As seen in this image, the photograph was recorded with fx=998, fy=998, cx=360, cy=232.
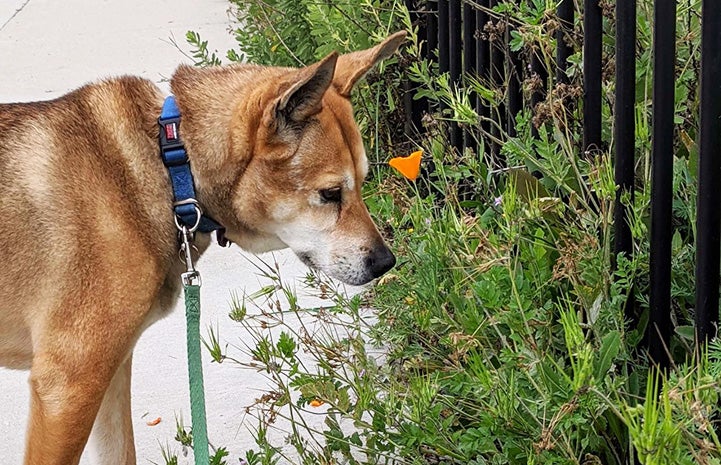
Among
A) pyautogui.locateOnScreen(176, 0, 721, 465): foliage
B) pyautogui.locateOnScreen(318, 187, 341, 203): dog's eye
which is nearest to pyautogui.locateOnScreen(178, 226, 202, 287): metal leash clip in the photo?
pyautogui.locateOnScreen(176, 0, 721, 465): foliage

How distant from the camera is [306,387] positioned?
2.68 metres

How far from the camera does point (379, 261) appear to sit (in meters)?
3.44

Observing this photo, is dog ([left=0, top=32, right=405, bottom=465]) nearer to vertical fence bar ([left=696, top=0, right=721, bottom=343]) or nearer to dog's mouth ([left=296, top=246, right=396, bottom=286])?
dog's mouth ([left=296, top=246, right=396, bottom=286])

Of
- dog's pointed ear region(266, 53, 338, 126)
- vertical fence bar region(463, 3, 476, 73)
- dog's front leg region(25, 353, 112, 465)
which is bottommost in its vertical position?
dog's front leg region(25, 353, 112, 465)

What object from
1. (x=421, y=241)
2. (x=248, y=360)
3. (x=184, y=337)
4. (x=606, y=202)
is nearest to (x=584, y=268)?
(x=606, y=202)

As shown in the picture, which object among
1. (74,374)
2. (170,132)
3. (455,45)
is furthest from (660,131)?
(455,45)

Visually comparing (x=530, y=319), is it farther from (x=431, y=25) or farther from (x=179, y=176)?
(x=431, y=25)

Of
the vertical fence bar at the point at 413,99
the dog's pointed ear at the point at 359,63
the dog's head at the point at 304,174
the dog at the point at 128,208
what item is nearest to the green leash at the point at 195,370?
the dog at the point at 128,208

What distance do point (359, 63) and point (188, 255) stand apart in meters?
1.06

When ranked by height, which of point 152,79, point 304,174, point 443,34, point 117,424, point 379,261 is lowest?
point 117,424

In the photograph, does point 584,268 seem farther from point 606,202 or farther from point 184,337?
point 184,337

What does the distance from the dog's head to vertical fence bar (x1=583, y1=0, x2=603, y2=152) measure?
733mm

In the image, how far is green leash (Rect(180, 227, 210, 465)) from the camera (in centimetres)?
260

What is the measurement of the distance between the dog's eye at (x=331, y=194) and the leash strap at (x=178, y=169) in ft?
1.46
